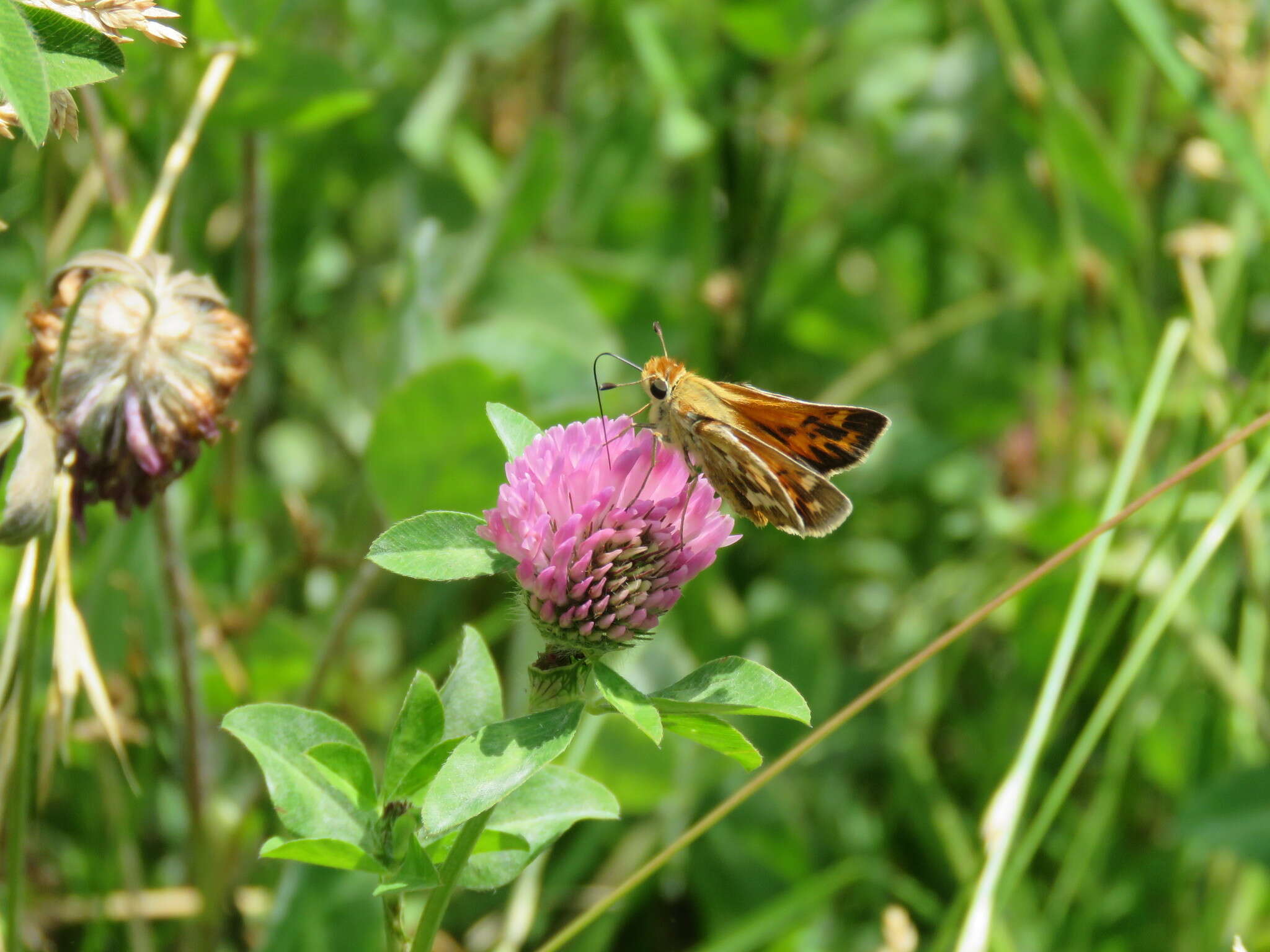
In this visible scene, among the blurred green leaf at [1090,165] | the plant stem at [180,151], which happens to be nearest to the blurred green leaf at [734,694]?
the plant stem at [180,151]

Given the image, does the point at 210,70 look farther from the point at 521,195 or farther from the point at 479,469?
the point at 521,195

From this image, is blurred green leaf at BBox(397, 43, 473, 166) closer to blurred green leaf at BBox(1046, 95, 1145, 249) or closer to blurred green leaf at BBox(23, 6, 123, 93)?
blurred green leaf at BBox(1046, 95, 1145, 249)

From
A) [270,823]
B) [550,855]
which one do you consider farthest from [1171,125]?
[270,823]

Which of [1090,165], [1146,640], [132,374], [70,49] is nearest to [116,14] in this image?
[70,49]

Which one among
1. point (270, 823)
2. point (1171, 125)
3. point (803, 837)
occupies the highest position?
point (1171, 125)

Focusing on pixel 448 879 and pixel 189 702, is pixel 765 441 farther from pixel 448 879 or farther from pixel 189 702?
pixel 189 702

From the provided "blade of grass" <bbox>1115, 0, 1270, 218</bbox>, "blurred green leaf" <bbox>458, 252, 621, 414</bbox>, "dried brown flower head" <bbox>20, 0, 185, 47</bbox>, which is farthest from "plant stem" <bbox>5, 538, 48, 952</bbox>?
"blade of grass" <bbox>1115, 0, 1270, 218</bbox>

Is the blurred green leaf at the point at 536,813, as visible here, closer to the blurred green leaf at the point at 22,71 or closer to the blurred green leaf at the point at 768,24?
the blurred green leaf at the point at 22,71

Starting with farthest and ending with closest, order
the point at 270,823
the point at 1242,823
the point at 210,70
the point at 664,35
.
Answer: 1. the point at 664,35
2. the point at 1242,823
3. the point at 270,823
4. the point at 210,70
